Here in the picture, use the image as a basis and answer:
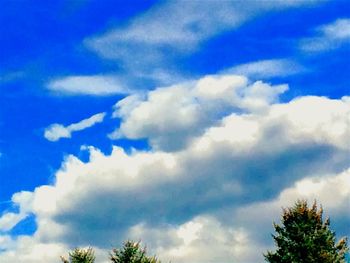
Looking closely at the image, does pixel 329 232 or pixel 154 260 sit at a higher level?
pixel 329 232

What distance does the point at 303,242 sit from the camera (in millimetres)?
39750

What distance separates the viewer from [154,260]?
116 feet

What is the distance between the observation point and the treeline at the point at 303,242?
1524 inches

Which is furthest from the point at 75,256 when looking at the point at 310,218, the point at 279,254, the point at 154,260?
the point at 310,218

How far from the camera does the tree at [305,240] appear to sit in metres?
39.3

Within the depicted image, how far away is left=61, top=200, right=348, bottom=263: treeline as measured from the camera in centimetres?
3872

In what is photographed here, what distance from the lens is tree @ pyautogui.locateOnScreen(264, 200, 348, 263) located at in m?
39.3

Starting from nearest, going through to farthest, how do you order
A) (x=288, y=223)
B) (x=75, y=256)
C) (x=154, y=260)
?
1. (x=154, y=260)
2. (x=75, y=256)
3. (x=288, y=223)

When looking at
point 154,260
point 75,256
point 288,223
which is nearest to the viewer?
point 154,260

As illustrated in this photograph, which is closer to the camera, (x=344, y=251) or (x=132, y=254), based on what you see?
(x=132, y=254)

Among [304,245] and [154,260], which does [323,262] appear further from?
[154,260]

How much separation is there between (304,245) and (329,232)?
2.54 metres

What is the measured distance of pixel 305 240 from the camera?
39625 millimetres

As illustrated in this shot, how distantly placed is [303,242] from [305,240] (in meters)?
0.26
